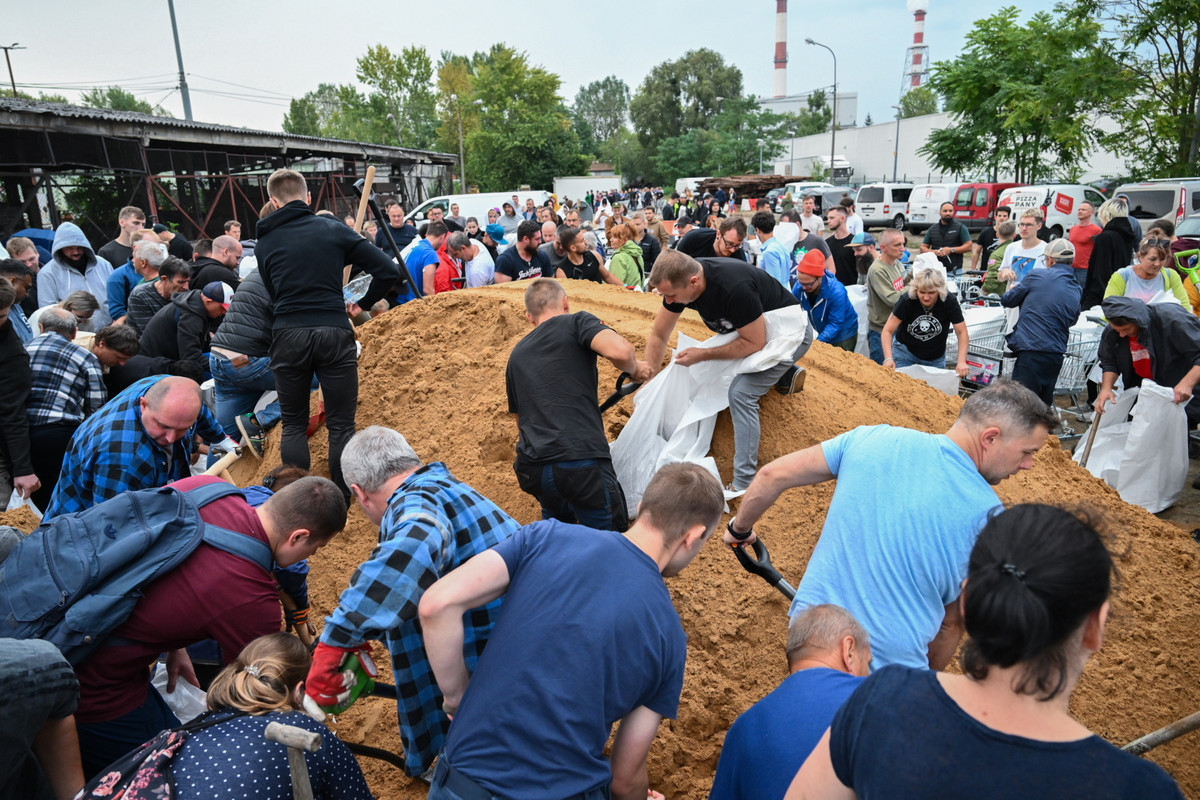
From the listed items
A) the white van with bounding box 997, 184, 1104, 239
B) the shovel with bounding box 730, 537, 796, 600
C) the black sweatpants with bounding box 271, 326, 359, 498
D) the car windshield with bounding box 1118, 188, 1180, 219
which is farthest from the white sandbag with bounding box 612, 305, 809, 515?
the white van with bounding box 997, 184, 1104, 239

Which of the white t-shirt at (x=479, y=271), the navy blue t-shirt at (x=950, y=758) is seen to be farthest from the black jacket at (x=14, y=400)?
the white t-shirt at (x=479, y=271)

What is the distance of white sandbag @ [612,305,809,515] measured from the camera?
4.53 meters

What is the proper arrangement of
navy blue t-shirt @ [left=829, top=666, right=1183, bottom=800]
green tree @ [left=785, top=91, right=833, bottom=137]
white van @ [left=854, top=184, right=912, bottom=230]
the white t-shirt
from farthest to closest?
Answer: green tree @ [left=785, top=91, right=833, bottom=137]
white van @ [left=854, top=184, right=912, bottom=230]
the white t-shirt
navy blue t-shirt @ [left=829, top=666, right=1183, bottom=800]

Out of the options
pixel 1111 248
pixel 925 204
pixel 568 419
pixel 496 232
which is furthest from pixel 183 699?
pixel 925 204

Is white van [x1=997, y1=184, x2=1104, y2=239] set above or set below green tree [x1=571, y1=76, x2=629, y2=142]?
below

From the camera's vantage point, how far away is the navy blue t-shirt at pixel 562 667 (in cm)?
186

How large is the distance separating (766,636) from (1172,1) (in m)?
25.1

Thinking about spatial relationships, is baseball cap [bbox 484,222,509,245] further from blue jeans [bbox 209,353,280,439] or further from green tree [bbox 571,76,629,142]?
green tree [bbox 571,76,629,142]

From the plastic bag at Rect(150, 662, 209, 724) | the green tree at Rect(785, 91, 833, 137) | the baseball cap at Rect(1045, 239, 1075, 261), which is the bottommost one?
the plastic bag at Rect(150, 662, 209, 724)

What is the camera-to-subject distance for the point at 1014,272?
8.28 meters

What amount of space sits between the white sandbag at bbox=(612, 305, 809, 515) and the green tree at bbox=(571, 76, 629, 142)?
9832cm

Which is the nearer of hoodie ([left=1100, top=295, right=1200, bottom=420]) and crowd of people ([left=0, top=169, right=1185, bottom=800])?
crowd of people ([left=0, top=169, right=1185, bottom=800])

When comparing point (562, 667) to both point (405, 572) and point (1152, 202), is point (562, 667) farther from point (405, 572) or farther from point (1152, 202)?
point (1152, 202)

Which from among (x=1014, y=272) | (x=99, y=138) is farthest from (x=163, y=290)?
(x=99, y=138)
